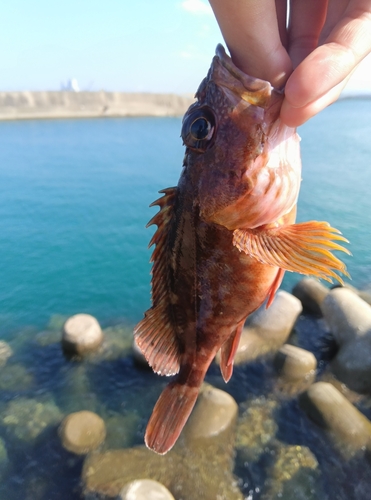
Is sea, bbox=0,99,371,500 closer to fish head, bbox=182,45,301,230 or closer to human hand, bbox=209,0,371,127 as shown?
fish head, bbox=182,45,301,230

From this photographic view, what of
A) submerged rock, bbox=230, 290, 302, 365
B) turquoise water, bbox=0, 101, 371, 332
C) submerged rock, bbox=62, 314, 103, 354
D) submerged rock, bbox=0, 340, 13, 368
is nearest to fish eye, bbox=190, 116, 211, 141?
submerged rock, bbox=230, 290, 302, 365

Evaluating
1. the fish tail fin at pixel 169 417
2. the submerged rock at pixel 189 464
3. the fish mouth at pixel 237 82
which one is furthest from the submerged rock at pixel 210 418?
the fish mouth at pixel 237 82

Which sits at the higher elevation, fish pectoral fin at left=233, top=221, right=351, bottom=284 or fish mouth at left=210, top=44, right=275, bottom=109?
fish mouth at left=210, top=44, right=275, bottom=109

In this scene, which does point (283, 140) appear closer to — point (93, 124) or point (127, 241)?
point (127, 241)

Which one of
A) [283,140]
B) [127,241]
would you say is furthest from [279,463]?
[127,241]

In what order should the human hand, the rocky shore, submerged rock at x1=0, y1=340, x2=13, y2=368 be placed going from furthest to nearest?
submerged rock at x1=0, y1=340, x2=13, y2=368 < the rocky shore < the human hand

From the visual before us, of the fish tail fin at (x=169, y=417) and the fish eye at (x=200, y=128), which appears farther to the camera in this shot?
the fish tail fin at (x=169, y=417)

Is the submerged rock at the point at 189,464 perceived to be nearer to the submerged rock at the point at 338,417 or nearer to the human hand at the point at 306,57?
the submerged rock at the point at 338,417
